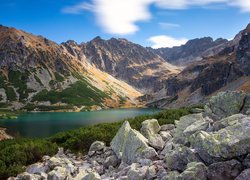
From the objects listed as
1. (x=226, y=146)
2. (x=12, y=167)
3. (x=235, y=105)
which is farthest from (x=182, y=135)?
(x=12, y=167)

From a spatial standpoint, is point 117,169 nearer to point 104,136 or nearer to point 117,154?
point 117,154

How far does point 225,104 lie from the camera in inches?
1073

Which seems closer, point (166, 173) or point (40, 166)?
point (166, 173)

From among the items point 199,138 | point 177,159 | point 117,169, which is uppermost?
point 199,138

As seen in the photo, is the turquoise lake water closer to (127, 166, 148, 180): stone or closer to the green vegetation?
the green vegetation

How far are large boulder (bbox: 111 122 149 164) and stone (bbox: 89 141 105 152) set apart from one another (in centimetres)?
416

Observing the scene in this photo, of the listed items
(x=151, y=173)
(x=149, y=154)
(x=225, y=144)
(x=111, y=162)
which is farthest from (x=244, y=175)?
(x=111, y=162)

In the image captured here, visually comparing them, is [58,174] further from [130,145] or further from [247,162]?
[247,162]

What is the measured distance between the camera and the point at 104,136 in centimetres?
3750

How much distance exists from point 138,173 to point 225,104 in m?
11.4

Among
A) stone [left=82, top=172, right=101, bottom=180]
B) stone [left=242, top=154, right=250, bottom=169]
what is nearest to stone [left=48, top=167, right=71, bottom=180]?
stone [left=82, top=172, right=101, bottom=180]

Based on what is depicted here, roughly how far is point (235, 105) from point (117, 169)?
37.5 feet

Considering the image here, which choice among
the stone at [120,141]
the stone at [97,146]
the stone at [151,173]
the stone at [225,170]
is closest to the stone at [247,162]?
the stone at [225,170]

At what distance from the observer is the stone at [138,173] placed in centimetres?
2014
